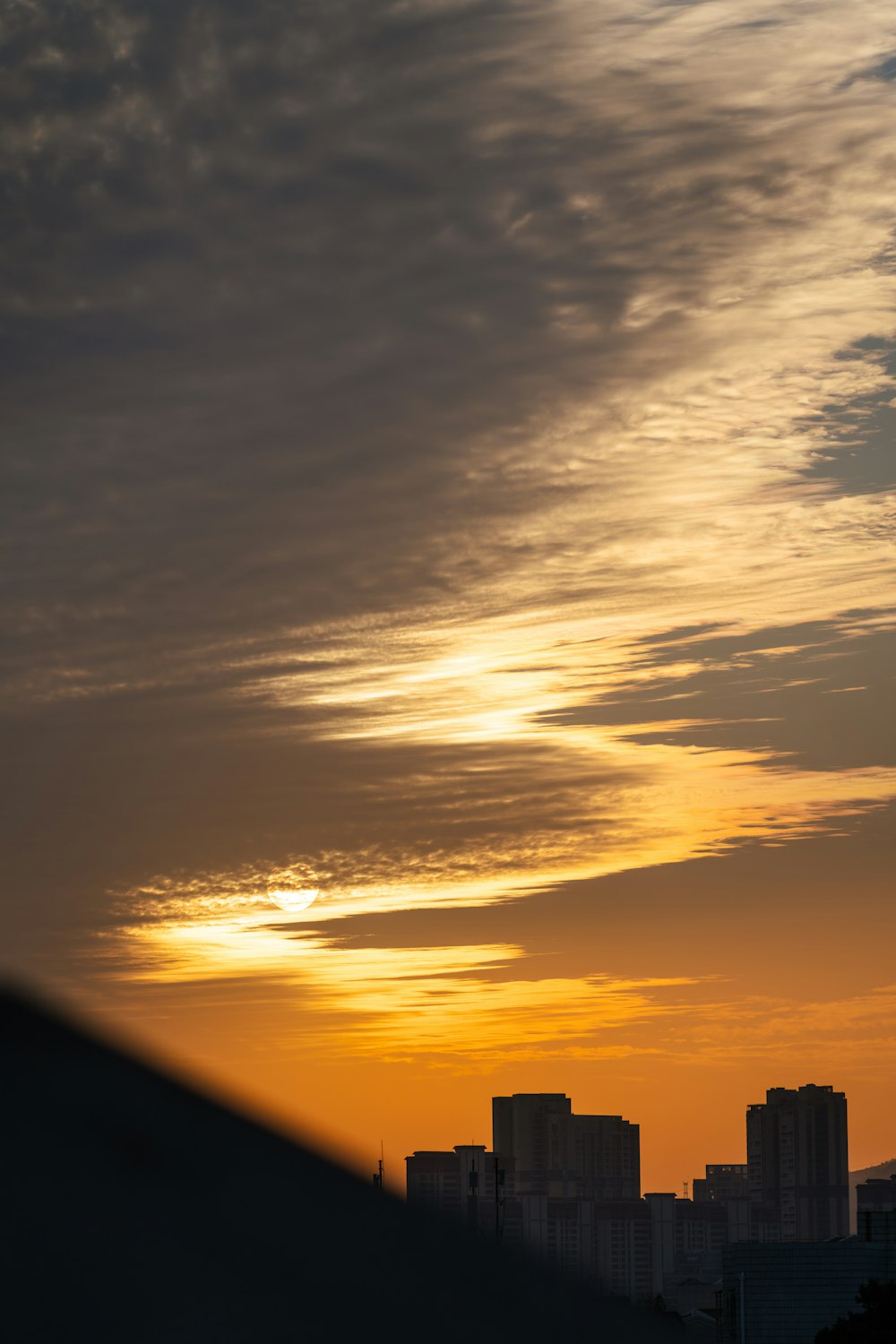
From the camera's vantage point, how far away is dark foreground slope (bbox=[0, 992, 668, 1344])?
8.74m

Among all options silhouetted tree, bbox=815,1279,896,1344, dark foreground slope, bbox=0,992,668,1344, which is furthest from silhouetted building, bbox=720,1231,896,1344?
dark foreground slope, bbox=0,992,668,1344

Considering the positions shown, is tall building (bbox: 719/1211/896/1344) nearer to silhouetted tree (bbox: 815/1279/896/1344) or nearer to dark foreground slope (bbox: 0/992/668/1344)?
silhouetted tree (bbox: 815/1279/896/1344)

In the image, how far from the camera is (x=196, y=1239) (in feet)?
29.6

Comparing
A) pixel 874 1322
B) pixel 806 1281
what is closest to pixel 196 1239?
pixel 874 1322

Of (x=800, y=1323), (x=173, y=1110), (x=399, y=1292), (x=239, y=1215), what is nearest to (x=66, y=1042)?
(x=173, y=1110)

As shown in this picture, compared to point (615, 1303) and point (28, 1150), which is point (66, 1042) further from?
point (615, 1303)

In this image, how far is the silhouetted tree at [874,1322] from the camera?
190 ft

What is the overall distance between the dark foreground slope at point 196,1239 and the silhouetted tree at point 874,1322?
52.2 meters

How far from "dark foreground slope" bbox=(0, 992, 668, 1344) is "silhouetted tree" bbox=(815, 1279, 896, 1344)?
5222 centimetres

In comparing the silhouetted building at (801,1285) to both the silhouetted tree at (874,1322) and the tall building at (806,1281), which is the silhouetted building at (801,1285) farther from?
the silhouetted tree at (874,1322)

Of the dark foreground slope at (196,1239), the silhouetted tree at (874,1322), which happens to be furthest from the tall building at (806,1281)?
the dark foreground slope at (196,1239)

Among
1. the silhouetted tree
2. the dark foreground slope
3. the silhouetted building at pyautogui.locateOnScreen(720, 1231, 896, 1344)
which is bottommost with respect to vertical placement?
the dark foreground slope

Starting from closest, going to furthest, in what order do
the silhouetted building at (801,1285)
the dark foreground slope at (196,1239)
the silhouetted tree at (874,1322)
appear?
the dark foreground slope at (196,1239), the silhouetted tree at (874,1322), the silhouetted building at (801,1285)

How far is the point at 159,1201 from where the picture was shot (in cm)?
909
